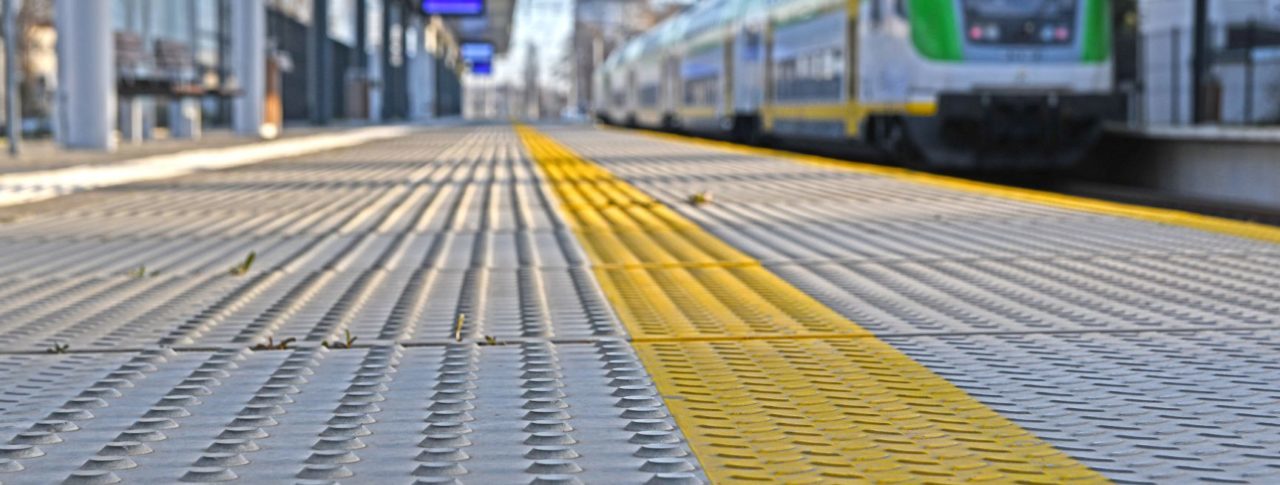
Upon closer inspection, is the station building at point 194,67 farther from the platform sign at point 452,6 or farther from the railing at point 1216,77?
the railing at point 1216,77

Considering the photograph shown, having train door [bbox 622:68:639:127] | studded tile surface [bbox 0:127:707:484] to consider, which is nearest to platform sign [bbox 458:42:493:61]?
train door [bbox 622:68:639:127]

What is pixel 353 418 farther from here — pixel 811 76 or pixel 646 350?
pixel 811 76

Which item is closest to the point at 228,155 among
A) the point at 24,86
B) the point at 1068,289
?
the point at 1068,289

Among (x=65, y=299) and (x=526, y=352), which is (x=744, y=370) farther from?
Result: (x=65, y=299)

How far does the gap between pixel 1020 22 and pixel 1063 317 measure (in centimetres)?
1211

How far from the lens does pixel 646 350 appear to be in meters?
3.82

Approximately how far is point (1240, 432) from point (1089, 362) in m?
0.79

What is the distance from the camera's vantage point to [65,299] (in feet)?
16.3

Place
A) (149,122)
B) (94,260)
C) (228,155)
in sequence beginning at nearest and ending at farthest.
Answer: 1. (94,260)
2. (228,155)
3. (149,122)

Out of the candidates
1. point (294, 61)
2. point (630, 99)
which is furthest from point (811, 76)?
point (294, 61)

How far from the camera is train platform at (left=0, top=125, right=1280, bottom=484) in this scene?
8.71ft

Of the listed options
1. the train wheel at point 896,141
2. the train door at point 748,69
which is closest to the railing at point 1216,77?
the train wheel at point 896,141

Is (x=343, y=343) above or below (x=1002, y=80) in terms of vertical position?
below

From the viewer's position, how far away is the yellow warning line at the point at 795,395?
2559 millimetres
